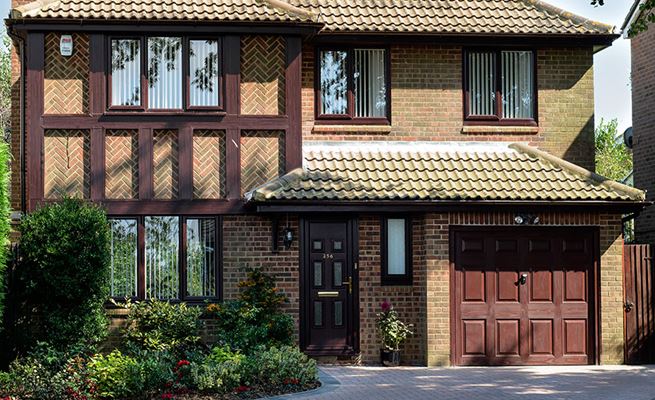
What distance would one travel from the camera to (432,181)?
61.3 feet

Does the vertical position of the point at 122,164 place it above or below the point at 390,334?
above

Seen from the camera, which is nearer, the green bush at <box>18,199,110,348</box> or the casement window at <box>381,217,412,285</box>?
the green bush at <box>18,199,110,348</box>

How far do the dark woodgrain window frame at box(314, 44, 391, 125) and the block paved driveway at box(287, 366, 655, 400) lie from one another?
15.0 ft

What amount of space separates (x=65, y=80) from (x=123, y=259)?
10.6 ft

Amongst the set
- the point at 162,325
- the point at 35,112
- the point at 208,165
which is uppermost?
the point at 35,112

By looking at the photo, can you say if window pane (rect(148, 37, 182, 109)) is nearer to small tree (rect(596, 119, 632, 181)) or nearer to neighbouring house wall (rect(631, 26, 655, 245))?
neighbouring house wall (rect(631, 26, 655, 245))

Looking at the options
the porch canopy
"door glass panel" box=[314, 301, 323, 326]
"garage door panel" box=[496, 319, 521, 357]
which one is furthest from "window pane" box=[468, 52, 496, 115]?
"door glass panel" box=[314, 301, 323, 326]

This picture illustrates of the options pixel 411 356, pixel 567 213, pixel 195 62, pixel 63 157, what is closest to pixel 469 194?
pixel 567 213

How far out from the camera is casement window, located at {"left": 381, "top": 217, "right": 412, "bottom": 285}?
62.6 feet

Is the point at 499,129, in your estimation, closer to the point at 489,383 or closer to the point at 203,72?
the point at 203,72

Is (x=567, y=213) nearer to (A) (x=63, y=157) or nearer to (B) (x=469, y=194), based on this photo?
(B) (x=469, y=194)

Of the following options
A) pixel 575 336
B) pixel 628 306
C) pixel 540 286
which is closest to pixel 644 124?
pixel 628 306

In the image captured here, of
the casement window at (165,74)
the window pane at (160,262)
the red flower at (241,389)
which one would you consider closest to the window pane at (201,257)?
the window pane at (160,262)

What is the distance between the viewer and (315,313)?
61.6 ft
